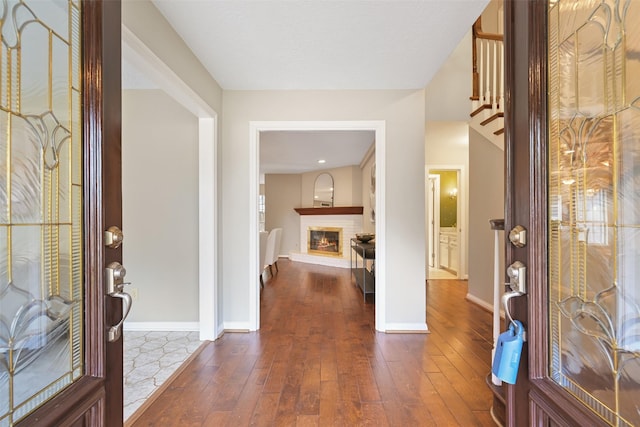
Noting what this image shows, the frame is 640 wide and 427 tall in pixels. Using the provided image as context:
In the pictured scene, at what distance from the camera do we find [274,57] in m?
2.21

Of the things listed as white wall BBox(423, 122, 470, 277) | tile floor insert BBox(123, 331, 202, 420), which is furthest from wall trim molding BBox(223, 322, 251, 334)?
white wall BBox(423, 122, 470, 277)

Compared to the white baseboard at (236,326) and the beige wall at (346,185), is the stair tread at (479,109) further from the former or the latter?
the white baseboard at (236,326)

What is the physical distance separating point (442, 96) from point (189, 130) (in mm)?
3008

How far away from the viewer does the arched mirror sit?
274 inches

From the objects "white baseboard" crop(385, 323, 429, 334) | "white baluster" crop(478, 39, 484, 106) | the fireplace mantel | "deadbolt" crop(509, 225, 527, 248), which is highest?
"white baluster" crop(478, 39, 484, 106)

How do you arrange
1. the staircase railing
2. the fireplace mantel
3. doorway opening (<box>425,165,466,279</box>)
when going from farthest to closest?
the fireplace mantel, doorway opening (<box>425,165,466,279</box>), the staircase railing

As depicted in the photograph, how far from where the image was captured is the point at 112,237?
0.78m

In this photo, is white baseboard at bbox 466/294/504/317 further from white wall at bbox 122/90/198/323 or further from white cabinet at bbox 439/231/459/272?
white wall at bbox 122/90/198/323

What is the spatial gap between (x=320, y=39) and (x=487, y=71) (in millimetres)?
2315

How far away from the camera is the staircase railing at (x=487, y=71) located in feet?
10.2

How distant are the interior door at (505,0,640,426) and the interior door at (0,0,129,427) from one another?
1.15 metres

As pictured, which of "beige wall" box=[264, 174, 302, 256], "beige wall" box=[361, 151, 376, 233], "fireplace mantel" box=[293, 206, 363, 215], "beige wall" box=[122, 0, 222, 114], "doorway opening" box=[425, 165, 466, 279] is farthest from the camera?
"beige wall" box=[264, 174, 302, 256]

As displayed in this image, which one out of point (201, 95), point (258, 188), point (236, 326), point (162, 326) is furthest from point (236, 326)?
point (201, 95)

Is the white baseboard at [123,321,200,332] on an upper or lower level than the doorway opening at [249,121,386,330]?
lower
